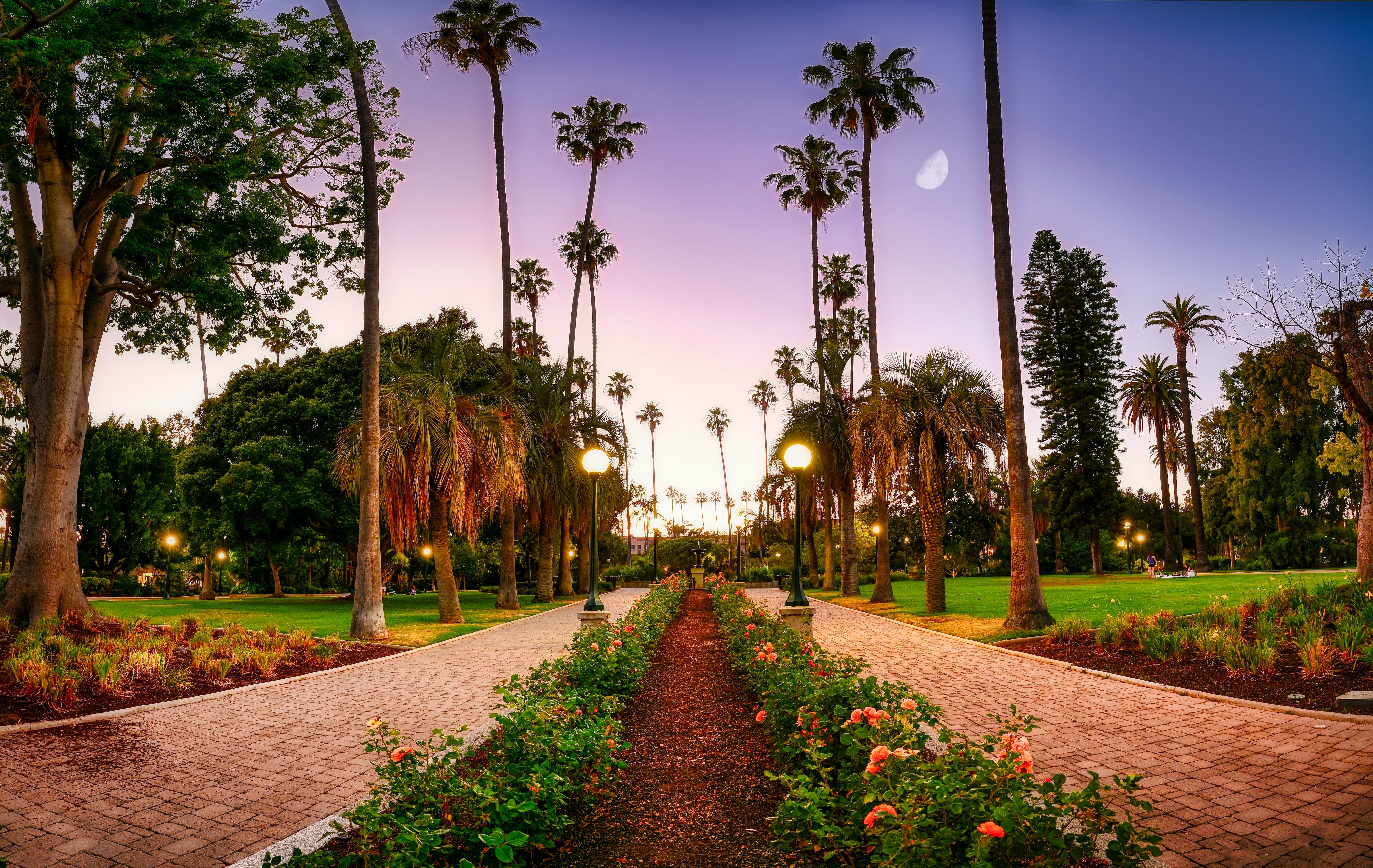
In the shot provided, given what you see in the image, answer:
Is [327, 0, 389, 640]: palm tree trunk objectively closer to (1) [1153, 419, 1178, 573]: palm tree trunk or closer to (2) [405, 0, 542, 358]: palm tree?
(2) [405, 0, 542, 358]: palm tree

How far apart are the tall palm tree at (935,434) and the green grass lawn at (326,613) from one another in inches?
441

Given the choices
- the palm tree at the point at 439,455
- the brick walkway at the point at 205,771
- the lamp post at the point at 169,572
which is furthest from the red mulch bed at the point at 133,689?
the lamp post at the point at 169,572

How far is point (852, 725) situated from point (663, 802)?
149 cm

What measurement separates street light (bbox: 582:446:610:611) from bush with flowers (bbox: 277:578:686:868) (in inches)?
192

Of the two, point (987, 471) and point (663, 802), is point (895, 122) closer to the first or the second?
point (987, 471)

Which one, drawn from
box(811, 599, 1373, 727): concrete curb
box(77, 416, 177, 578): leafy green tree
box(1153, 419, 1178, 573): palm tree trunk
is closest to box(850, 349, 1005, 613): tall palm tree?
box(811, 599, 1373, 727): concrete curb

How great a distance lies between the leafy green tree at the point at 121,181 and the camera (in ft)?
32.7

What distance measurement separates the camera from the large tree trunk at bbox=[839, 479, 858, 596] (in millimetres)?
23812

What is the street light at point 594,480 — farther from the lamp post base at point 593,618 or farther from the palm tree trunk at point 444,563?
the palm tree trunk at point 444,563

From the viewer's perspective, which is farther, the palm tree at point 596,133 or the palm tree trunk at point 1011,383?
the palm tree at point 596,133

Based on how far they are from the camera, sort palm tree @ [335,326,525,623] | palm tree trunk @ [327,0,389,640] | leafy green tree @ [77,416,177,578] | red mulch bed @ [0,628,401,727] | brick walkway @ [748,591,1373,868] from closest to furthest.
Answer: brick walkway @ [748,591,1373,868] < red mulch bed @ [0,628,401,727] < palm tree trunk @ [327,0,389,640] < palm tree @ [335,326,525,623] < leafy green tree @ [77,416,177,578]

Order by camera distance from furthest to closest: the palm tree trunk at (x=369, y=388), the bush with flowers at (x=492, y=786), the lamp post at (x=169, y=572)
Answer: the lamp post at (x=169, y=572), the palm tree trunk at (x=369, y=388), the bush with flowers at (x=492, y=786)

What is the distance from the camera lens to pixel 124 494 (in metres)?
33.8

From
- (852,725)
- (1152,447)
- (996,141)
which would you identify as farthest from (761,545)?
(852,725)
